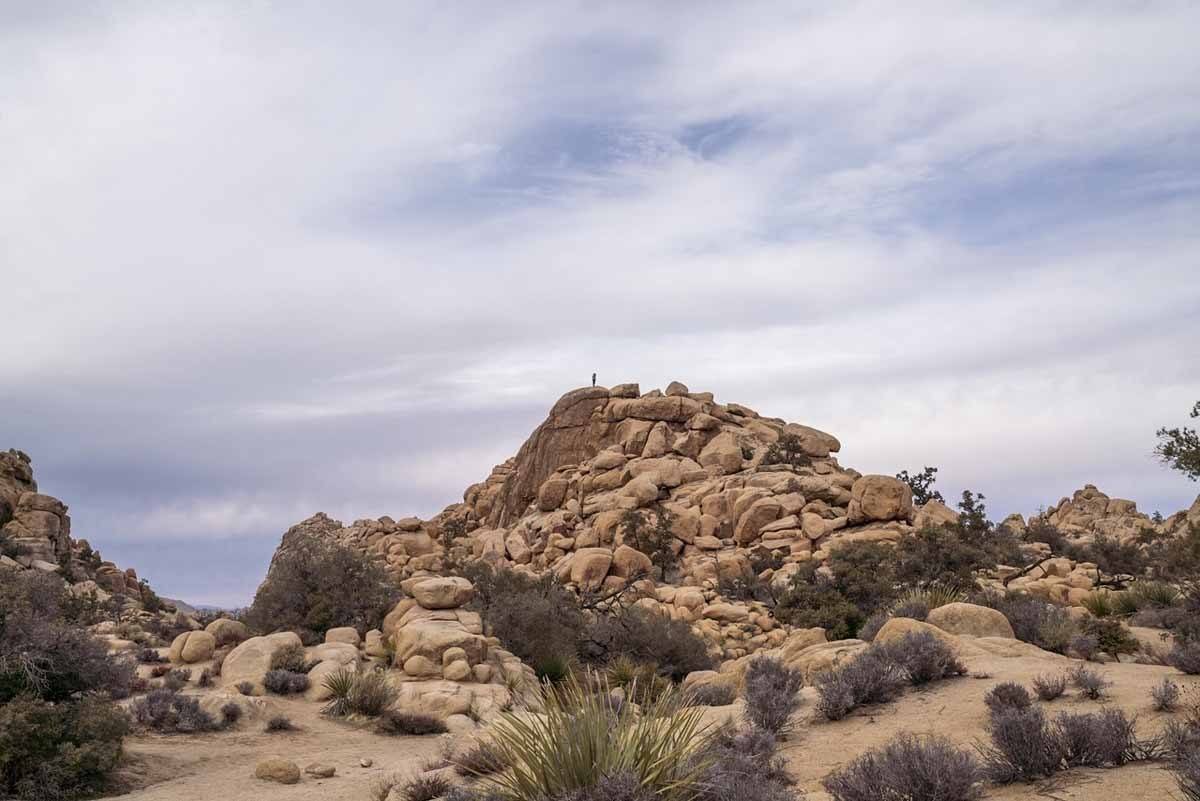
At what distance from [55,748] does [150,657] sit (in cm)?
Answer: 936

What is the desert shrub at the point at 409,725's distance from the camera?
1483cm

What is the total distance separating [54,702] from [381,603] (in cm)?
1108

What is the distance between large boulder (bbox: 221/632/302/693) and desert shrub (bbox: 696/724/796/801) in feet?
35.8

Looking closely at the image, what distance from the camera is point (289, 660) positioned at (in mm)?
17734

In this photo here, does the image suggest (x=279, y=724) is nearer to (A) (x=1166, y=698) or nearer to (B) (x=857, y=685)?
(B) (x=857, y=685)

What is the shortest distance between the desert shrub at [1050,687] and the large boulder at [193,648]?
1644 centimetres

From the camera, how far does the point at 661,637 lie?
68.9 feet

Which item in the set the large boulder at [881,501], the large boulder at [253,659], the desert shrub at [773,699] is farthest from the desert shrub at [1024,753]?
the large boulder at [881,501]

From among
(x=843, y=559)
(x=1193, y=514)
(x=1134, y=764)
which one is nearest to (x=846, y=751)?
(x=1134, y=764)

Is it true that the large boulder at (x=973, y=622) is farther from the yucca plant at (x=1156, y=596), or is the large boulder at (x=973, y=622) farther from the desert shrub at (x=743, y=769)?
the yucca plant at (x=1156, y=596)

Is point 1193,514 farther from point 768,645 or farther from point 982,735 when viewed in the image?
point 982,735

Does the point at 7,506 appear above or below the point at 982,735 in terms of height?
above

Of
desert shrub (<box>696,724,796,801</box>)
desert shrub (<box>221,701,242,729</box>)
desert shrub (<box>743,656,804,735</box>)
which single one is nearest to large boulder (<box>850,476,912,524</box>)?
desert shrub (<box>743,656,804,735</box>)

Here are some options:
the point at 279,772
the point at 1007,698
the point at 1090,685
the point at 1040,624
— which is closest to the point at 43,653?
the point at 279,772
